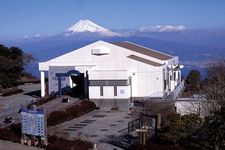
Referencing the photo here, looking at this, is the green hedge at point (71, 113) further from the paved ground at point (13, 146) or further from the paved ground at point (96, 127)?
the paved ground at point (13, 146)

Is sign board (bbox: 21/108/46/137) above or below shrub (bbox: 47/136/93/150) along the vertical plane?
above

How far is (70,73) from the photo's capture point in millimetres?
43469

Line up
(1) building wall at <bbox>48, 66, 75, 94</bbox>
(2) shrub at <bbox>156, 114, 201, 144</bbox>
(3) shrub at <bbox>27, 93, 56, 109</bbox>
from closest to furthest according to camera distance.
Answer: (2) shrub at <bbox>156, 114, 201, 144</bbox> < (3) shrub at <bbox>27, 93, 56, 109</bbox> < (1) building wall at <bbox>48, 66, 75, 94</bbox>

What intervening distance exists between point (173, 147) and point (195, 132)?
2204mm

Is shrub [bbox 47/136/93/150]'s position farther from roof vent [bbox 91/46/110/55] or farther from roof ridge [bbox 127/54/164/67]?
roof vent [bbox 91/46/110/55]

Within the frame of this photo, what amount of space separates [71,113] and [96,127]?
13.3ft

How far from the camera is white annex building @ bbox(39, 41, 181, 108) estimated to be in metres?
38.8

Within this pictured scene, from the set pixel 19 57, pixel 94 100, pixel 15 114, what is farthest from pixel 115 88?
pixel 19 57

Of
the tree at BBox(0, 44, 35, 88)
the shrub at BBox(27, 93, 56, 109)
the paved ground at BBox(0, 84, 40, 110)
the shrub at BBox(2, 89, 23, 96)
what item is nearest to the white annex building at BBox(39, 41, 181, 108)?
the shrub at BBox(27, 93, 56, 109)

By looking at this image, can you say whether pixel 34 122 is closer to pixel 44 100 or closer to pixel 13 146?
pixel 13 146

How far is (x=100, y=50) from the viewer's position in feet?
142

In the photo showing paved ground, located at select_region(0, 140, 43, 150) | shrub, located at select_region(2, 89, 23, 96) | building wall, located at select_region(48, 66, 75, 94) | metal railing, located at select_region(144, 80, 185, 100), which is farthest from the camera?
shrub, located at select_region(2, 89, 23, 96)

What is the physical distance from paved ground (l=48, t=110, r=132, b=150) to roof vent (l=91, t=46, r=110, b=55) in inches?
321

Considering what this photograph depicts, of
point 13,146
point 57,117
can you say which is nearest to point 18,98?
point 57,117
